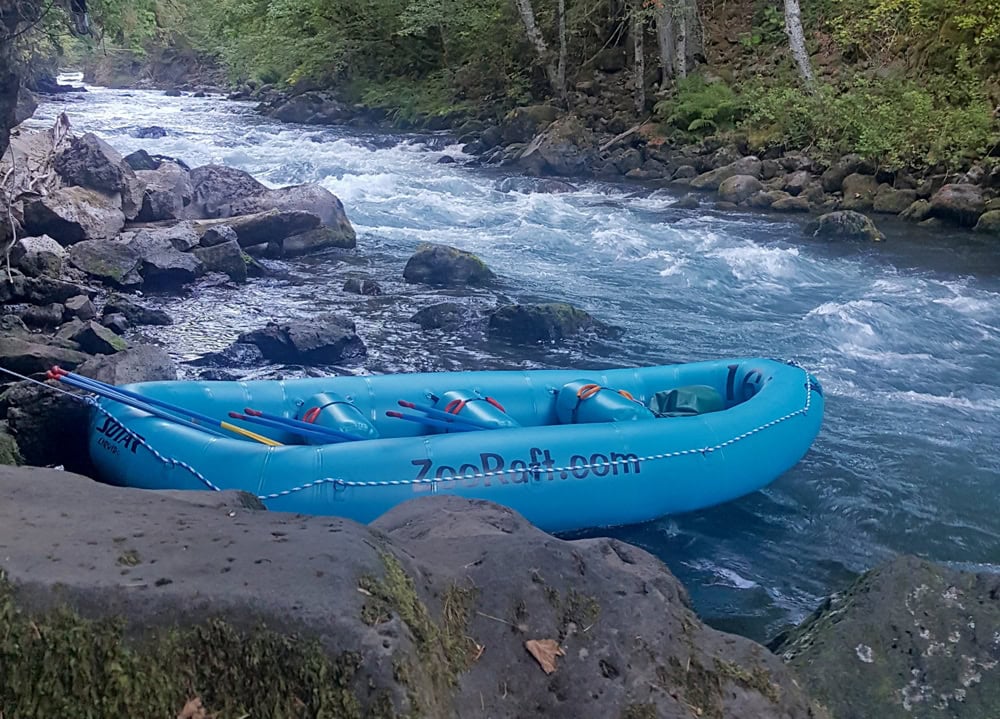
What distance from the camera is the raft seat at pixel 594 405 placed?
4906mm

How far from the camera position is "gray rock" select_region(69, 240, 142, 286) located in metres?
7.77

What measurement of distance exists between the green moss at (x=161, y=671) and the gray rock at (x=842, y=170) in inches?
473

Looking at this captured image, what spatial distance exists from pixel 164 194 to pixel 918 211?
341 inches

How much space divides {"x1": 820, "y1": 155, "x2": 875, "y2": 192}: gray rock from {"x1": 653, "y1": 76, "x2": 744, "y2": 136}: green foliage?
2.50 meters

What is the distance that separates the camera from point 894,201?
11523mm

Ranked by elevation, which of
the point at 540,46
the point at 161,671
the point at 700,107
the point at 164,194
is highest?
the point at 540,46

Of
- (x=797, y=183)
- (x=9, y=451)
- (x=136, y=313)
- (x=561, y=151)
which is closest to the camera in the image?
(x=9, y=451)

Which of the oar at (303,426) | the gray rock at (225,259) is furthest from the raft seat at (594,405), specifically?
the gray rock at (225,259)

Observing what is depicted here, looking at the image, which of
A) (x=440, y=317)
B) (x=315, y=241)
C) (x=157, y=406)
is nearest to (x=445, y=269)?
(x=440, y=317)

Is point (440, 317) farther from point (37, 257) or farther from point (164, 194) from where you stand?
point (164, 194)

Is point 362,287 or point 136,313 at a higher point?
point 136,313

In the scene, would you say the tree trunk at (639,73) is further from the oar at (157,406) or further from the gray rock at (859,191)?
the oar at (157,406)

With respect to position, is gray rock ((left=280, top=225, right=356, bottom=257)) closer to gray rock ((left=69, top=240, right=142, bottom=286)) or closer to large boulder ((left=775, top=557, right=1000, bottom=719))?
gray rock ((left=69, top=240, right=142, bottom=286))

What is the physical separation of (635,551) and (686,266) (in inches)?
285
